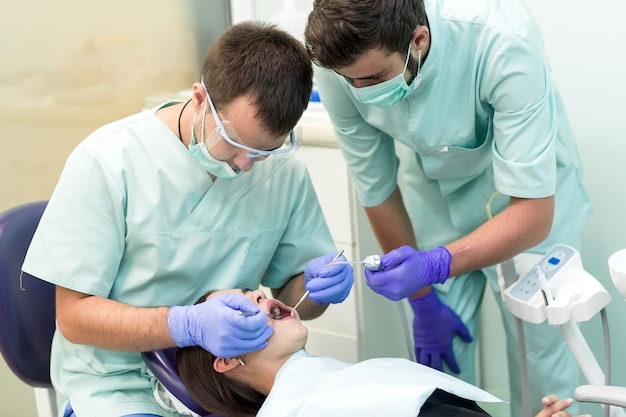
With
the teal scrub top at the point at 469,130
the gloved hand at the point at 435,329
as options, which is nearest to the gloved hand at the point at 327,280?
the teal scrub top at the point at 469,130

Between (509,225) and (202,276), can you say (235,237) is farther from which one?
(509,225)

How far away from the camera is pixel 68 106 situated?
7.95ft

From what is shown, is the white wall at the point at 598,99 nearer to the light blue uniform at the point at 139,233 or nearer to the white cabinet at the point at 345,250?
the white cabinet at the point at 345,250

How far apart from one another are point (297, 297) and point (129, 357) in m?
0.41

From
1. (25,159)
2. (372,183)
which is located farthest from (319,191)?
(25,159)

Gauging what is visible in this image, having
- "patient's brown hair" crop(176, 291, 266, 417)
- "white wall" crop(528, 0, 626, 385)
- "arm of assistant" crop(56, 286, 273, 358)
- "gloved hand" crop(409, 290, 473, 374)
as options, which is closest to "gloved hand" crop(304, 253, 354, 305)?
"arm of assistant" crop(56, 286, 273, 358)

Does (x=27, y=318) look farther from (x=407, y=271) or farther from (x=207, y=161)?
(x=407, y=271)

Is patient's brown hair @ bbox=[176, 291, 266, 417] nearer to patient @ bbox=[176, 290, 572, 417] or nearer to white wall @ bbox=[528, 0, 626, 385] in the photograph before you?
patient @ bbox=[176, 290, 572, 417]

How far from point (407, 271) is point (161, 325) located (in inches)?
20.3

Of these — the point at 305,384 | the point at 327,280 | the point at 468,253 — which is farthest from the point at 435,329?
the point at 305,384

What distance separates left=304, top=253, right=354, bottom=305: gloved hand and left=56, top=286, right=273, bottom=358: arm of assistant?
142mm

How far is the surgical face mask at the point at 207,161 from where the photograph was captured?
157 cm

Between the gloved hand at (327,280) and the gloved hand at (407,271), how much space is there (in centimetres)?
6

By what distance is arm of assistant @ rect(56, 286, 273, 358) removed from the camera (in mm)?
1466
